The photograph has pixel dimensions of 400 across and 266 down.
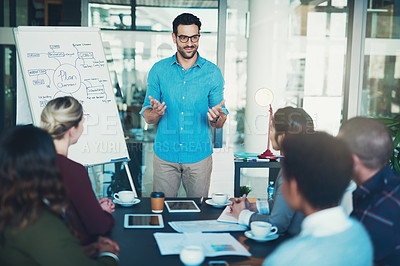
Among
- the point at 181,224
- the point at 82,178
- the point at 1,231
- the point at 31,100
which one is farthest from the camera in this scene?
the point at 31,100

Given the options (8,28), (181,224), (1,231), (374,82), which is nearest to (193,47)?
(181,224)

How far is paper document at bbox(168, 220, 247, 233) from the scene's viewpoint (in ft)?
5.60

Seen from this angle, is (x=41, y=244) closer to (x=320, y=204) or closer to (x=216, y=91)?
(x=320, y=204)

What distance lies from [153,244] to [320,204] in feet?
2.27

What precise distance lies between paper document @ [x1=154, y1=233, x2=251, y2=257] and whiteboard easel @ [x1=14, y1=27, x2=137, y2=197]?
1.43 m

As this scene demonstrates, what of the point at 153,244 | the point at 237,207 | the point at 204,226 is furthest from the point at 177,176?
the point at 153,244

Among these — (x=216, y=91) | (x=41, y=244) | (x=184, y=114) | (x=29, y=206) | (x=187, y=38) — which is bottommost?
(x=41, y=244)

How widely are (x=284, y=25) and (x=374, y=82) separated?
4.15 ft

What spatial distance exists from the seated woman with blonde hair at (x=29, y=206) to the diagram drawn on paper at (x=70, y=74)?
1.80m

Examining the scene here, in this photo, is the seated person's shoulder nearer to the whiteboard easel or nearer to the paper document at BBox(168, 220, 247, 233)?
the paper document at BBox(168, 220, 247, 233)

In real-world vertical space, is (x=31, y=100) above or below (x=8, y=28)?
below

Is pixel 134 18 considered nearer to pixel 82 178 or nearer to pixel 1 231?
pixel 82 178

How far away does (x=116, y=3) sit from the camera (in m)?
4.50

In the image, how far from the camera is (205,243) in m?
1.54
